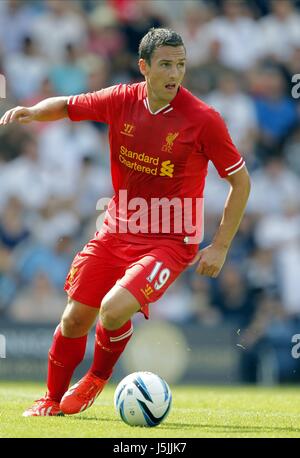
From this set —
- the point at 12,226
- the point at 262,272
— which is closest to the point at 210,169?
the point at 262,272

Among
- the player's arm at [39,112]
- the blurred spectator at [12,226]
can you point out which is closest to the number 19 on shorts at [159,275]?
the player's arm at [39,112]

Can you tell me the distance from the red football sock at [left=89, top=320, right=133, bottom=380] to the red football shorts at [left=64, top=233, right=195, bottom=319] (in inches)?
9.1

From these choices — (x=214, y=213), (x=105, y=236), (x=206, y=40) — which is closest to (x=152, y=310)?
(x=214, y=213)

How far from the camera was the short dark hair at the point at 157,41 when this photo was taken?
7391 mm

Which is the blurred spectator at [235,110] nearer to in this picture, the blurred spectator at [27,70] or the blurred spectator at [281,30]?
the blurred spectator at [281,30]

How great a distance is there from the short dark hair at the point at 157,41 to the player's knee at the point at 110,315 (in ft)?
5.84

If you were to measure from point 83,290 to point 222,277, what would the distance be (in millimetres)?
6700

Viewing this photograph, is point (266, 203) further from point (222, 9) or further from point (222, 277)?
point (222, 9)

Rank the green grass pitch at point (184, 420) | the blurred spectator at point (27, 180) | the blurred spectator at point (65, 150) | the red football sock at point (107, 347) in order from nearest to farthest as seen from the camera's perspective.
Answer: the green grass pitch at point (184, 420) → the red football sock at point (107, 347) → the blurred spectator at point (27, 180) → the blurred spectator at point (65, 150)

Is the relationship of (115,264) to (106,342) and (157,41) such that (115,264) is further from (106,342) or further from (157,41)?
(157,41)

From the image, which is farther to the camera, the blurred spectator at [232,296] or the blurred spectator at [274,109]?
the blurred spectator at [274,109]

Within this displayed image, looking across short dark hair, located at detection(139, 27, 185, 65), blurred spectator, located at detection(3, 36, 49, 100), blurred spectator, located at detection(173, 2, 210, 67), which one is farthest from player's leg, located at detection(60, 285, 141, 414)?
blurred spectator, located at detection(173, 2, 210, 67)

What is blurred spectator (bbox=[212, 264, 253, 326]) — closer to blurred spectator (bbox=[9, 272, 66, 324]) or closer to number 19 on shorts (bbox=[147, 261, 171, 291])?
blurred spectator (bbox=[9, 272, 66, 324])

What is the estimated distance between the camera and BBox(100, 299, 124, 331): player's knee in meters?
7.15
